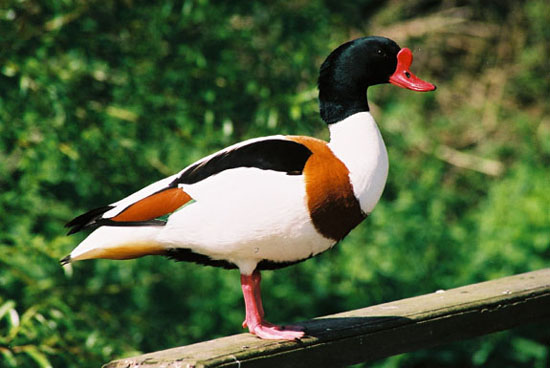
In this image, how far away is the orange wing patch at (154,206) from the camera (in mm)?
1542

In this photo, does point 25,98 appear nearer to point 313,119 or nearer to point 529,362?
point 313,119

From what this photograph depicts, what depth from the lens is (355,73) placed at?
1.63m

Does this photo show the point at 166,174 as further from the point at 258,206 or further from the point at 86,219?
the point at 258,206

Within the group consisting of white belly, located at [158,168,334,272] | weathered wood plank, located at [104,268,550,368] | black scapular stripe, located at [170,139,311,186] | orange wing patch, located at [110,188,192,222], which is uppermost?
black scapular stripe, located at [170,139,311,186]

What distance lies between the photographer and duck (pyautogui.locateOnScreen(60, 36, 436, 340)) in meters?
1.50

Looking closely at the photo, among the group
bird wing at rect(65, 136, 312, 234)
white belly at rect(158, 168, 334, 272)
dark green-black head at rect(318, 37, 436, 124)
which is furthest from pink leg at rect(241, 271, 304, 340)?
dark green-black head at rect(318, 37, 436, 124)

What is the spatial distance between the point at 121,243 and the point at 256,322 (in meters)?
0.33

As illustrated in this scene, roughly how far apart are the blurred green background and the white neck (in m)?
1.16

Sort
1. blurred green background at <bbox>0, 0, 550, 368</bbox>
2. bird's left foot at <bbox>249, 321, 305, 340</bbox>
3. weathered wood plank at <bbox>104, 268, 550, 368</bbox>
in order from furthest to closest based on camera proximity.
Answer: blurred green background at <bbox>0, 0, 550, 368</bbox> < bird's left foot at <bbox>249, 321, 305, 340</bbox> < weathered wood plank at <bbox>104, 268, 550, 368</bbox>

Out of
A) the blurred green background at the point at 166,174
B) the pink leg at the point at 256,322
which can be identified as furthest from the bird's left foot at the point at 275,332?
the blurred green background at the point at 166,174

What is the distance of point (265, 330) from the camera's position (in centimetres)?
163

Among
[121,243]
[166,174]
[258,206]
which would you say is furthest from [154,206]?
Answer: [166,174]

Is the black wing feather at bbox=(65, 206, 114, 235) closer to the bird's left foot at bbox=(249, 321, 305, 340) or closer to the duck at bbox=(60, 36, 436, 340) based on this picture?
the duck at bbox=(60, 36, 436, 340)

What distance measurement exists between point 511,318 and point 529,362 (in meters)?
1.66
